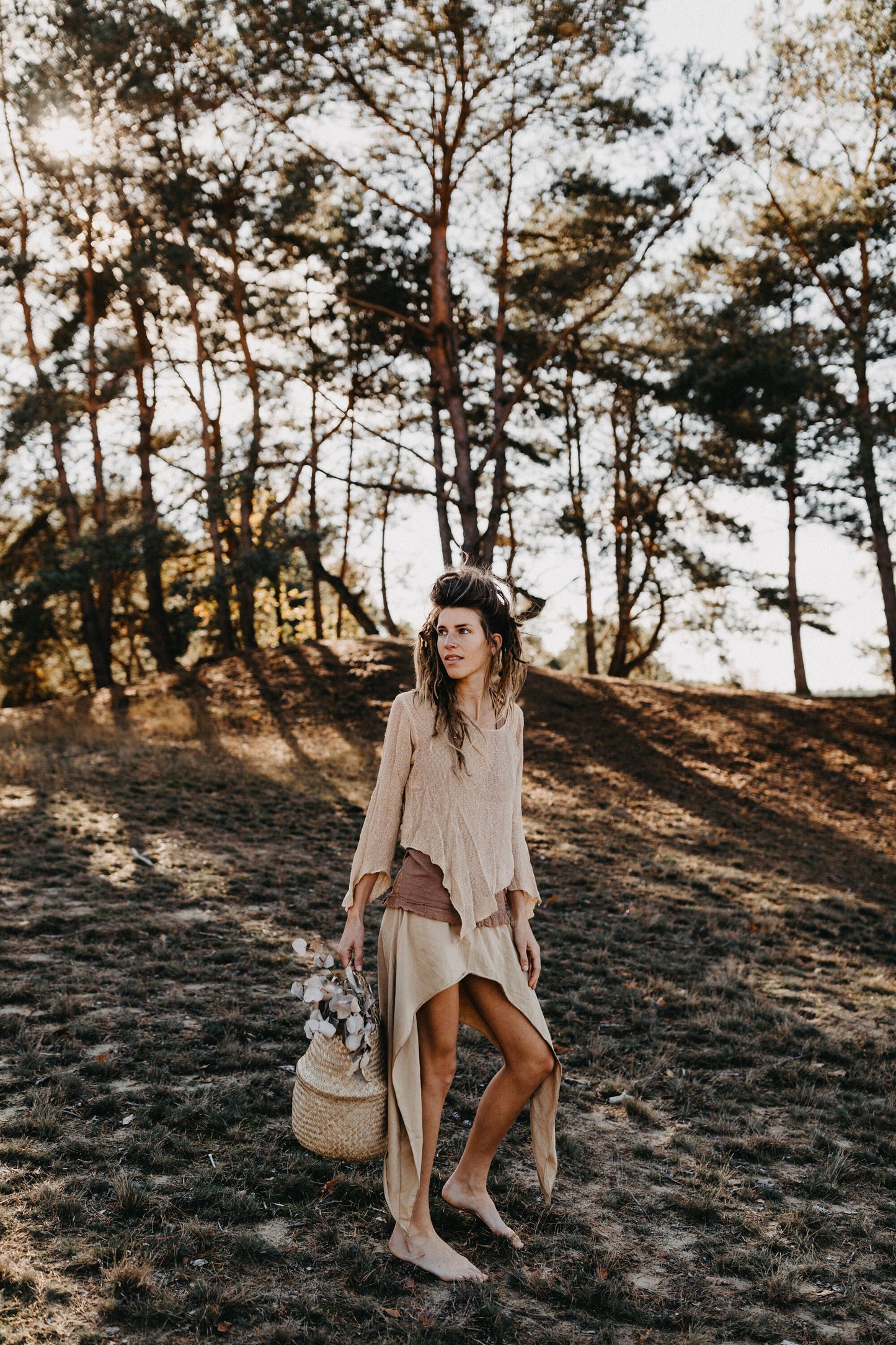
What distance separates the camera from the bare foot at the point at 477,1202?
3191 millimetres

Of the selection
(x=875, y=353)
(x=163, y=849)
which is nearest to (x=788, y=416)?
(x=875, y=353)

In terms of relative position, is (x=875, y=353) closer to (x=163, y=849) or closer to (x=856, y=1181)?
Answer: (x=163, y=849)

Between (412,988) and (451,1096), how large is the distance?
1.75m

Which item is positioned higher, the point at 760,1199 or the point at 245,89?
the point at 245,89

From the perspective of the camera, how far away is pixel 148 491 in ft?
63.3

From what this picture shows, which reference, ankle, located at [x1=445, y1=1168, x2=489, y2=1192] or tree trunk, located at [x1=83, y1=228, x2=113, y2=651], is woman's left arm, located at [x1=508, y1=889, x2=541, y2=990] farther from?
tree trunk, located at [x1=83, y1=228, x2=113, y2=651]

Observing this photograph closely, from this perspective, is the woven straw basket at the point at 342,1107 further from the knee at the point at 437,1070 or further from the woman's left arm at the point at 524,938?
the woman's left arm at the point at 524,938

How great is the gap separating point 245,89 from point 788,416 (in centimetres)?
868

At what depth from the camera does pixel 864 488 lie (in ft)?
51.8

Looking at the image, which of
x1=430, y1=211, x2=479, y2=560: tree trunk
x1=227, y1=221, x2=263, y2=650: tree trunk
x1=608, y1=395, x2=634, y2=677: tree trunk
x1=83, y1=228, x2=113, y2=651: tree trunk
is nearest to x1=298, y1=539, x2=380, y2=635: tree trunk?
x1=227, y1=221, x2=263, y2=650: tree trunk

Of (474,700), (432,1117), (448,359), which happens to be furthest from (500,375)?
(432,1117)

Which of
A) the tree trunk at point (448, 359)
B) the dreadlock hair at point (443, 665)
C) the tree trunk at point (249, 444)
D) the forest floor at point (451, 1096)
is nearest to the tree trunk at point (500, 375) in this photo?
the tree trunk at point (448, 359)

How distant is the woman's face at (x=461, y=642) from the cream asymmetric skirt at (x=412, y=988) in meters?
0.72

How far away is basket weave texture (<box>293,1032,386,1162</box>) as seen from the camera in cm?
288
